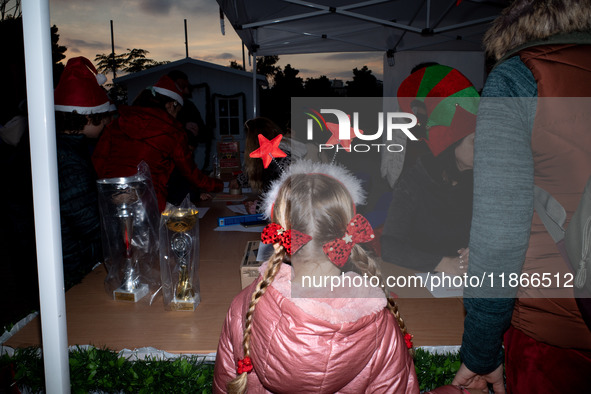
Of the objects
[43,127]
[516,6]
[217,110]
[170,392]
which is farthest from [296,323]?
[217,110]

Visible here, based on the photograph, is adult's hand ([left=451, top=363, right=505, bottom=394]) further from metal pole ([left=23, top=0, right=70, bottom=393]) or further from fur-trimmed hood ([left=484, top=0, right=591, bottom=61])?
metal pole ([left=23, top=0, right=70, bottom=393])

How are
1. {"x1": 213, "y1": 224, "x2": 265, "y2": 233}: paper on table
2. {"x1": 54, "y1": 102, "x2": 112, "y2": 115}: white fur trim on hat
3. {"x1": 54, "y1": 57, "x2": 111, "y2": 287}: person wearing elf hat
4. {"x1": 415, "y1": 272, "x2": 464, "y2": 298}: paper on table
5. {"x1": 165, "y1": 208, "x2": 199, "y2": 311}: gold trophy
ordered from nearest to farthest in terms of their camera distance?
{"x1": 165, "y1": 208, "x2": 199, "y2": 311}: gold trophy
{"x1": 415, "y1": 272, "x2": 464, "y2": 298}: paper on table
{"x1": 54, "y1": 57, "x2": 111, "y2": 287}: person wearing elf hat
{"x1": 54, "y1": 102, "x2": 112, "y2": 115}: white fur trim on hat
{"x1": 213, "y1": 224, "x2": 265, "y2": 233}: paper on table

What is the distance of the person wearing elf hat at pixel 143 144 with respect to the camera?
97.7 inches

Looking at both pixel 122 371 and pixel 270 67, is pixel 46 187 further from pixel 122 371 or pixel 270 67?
pixel 270 67

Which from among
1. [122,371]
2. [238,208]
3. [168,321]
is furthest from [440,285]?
[238,208]

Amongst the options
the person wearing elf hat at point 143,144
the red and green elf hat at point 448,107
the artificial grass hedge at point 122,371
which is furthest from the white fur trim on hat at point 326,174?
the person wearing elf hat at point 143,144

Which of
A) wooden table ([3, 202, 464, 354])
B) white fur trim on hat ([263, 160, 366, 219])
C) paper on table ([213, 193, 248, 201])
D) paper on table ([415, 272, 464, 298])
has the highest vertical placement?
white fur trim on hat ([263, 160, 366, 219])

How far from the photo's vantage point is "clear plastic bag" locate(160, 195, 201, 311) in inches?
51.9

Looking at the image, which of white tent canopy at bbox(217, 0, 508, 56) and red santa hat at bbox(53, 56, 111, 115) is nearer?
red santa hat at bbox(53, 56, 111, 115)

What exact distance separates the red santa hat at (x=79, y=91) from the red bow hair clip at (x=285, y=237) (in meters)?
1.63

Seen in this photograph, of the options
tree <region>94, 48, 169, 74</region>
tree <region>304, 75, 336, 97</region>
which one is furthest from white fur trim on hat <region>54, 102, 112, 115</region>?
tree <region>94, 48, 169, 74</region>

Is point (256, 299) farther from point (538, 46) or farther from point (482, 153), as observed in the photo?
point (538, 46)

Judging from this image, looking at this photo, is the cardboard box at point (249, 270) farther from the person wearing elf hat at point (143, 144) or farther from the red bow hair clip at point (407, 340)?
the person wearing elf hat at point (143, 144)

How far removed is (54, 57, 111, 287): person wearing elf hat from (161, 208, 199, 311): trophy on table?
1.80 feet
